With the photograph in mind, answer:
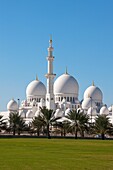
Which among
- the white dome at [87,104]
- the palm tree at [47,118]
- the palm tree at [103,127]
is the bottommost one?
the palm tree at [103,127]

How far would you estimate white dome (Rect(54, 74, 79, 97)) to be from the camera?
378 ft

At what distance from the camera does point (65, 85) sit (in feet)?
378

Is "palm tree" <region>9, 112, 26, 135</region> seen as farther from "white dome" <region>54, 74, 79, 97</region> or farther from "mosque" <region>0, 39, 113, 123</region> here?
"white dome" <region>54, 74, 79, 97</region>

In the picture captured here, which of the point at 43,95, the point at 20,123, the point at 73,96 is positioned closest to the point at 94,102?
the point at 73,96

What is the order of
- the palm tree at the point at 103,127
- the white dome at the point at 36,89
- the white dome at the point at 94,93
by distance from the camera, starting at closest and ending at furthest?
the palm tree at the point at 103,127 → the white dome at the point at 94,93 → the white dome at the point at 36,89

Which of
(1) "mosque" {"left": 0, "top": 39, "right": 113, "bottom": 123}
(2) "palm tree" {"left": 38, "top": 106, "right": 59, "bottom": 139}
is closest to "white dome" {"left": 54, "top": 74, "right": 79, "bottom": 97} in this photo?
(1) "mosque" {"left": 0, "top": 39, "right": 113, "bottom": 123}

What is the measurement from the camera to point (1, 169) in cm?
1728

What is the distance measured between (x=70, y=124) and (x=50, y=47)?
31.8m

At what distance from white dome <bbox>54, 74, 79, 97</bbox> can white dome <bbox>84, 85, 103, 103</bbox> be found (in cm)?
643

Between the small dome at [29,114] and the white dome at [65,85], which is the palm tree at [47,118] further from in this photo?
the white dome at [65,85]

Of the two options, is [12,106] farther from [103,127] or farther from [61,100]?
[103,127]

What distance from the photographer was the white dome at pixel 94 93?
12197 centimetres

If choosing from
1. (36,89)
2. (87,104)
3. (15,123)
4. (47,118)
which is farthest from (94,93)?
(47,118)

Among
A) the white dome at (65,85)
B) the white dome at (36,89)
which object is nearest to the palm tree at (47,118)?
the white dome at (65,85)
